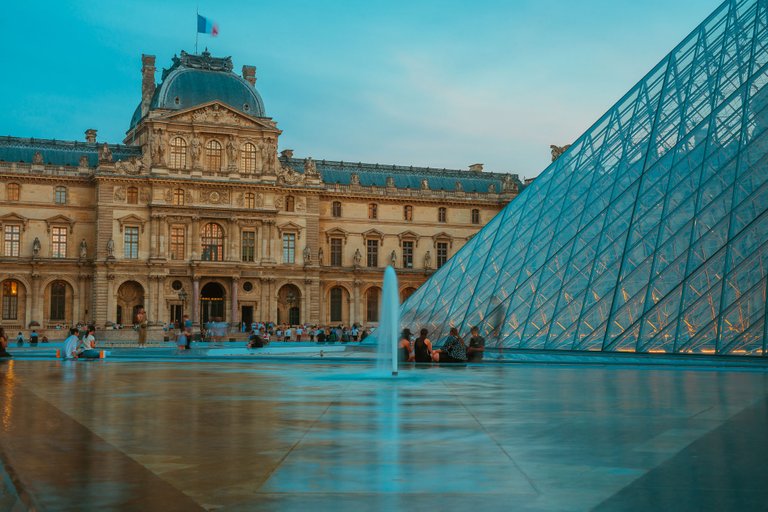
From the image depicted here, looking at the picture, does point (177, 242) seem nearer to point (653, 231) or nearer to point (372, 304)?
point (372, 304)

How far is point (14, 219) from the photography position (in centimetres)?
5816

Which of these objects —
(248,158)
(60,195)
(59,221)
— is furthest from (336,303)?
(60,195)

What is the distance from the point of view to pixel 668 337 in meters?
21.4

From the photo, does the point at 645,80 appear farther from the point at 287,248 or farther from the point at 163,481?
the point at 287,248

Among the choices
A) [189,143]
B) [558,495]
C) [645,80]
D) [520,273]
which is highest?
[189,143]

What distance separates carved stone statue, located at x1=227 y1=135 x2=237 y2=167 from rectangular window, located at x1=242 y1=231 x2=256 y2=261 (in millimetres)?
4535

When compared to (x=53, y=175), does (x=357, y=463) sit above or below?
below

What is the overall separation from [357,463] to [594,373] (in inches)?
467

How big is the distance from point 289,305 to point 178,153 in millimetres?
12049

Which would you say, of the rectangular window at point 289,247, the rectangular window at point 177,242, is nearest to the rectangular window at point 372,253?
the rectangular window at point 289,247

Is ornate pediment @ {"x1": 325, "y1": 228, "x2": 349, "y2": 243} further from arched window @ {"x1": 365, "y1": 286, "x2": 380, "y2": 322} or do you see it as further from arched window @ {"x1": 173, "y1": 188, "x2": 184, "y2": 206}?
arched window @ {"x1": 173, "y1": 188, "x2": 184, "y2": 206}

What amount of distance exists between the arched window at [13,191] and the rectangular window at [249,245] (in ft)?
45.2

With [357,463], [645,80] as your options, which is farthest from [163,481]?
[645,80]

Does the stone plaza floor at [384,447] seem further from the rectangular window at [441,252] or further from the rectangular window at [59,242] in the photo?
the rectangular window at [441,252]
